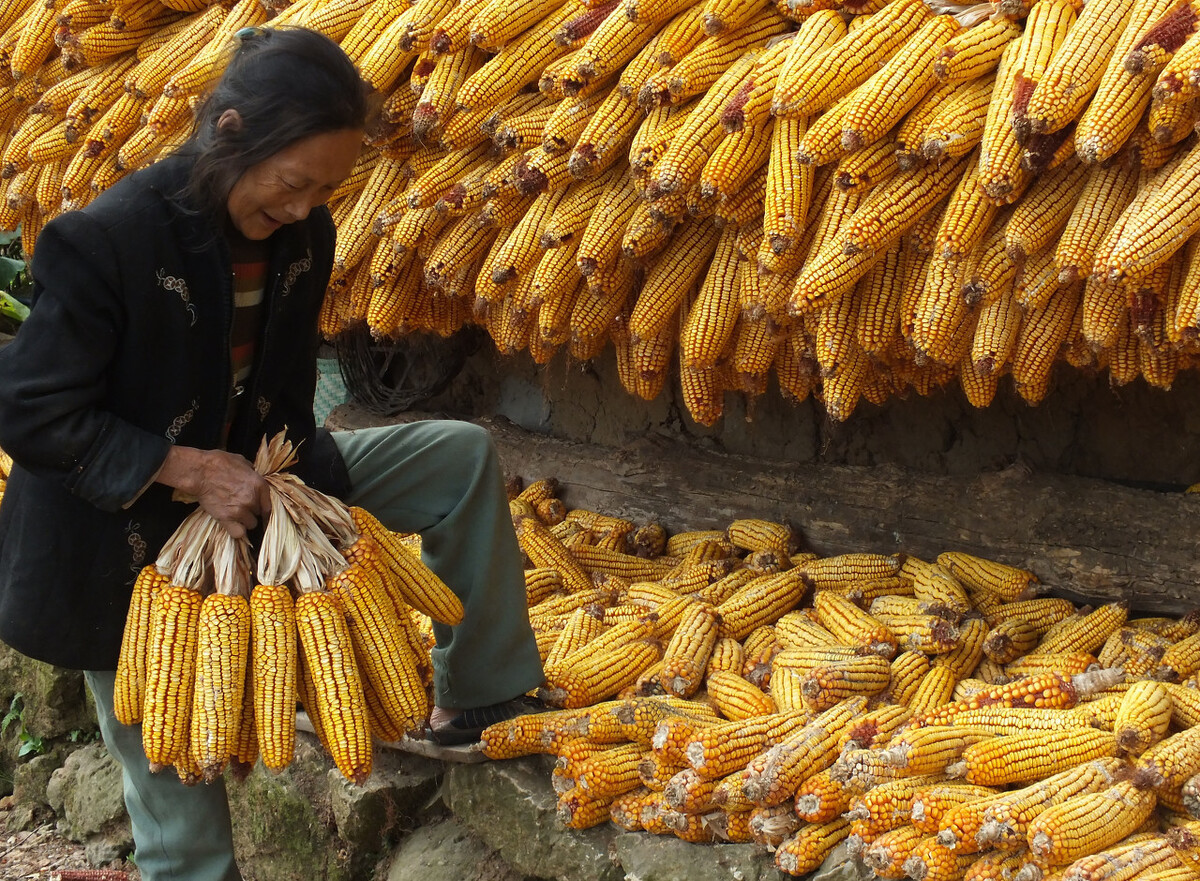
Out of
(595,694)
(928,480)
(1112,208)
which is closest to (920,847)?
(595,694)

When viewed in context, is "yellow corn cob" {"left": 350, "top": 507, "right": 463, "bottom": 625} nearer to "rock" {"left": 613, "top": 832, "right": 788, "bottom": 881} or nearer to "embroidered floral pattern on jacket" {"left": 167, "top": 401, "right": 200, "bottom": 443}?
"embroidered floral pattern on jacket" {"left": 167, "top": 401, "right": 200, "bottom": 443}

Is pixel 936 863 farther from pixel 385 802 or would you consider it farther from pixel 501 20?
pixel 501 20

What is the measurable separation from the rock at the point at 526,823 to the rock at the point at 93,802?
76.9 inches

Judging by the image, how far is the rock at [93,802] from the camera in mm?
4867

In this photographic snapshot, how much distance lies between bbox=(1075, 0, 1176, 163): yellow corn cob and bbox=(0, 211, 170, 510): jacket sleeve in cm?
214

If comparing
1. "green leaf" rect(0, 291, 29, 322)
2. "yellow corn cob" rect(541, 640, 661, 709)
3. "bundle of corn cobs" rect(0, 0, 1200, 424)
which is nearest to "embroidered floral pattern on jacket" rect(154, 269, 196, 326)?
"bundle of corn cobs" rect(0, 0, 1200, 424)

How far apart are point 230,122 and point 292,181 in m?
0.17

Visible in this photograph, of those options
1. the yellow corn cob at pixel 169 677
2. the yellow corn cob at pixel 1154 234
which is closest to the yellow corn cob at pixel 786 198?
the yellow corn cob at pixel 1154 234

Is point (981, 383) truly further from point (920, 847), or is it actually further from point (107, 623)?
point (107, 623)

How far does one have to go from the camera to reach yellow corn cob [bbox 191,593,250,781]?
8.73 feet

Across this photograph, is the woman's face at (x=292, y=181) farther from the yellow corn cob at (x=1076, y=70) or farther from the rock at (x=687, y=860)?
the rock at (x=687, y=860)

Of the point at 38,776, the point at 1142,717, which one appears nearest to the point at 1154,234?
the point at 1142,717

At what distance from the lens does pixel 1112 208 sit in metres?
2.91

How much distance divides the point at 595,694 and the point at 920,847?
1272 mm
